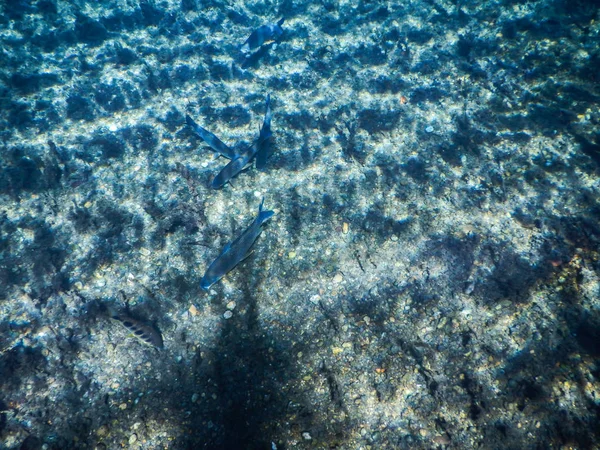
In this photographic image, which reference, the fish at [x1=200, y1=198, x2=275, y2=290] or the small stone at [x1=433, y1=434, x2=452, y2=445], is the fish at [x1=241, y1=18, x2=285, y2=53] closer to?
the fish at [x1=200, y1=198, x2=275, y2=290]

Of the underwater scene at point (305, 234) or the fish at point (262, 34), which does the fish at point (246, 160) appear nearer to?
the underwater scene at point (305, 234)

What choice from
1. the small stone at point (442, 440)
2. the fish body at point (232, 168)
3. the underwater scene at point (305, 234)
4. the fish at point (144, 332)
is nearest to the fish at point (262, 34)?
the underwater scene at point (305, 234)

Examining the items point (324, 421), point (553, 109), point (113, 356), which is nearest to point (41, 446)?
point (113, 356)

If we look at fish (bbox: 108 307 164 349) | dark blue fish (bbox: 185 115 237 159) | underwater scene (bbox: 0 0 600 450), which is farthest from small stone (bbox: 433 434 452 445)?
dark blue fish (bbox: 185 115 237 159)

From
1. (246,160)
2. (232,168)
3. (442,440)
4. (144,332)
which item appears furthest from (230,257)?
(442,440)

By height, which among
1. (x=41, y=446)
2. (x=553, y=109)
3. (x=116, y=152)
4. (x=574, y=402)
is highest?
(x=553, y=109)

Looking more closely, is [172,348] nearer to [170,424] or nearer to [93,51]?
[170,424]
